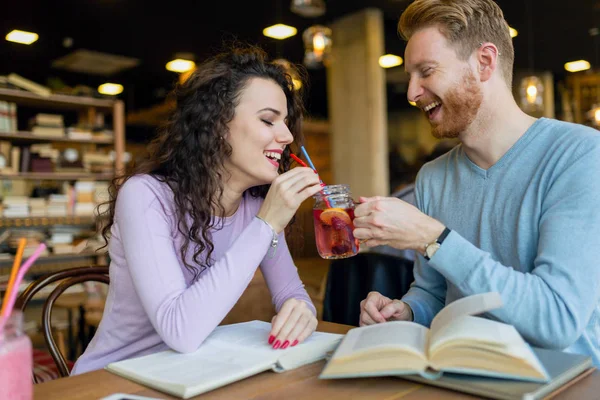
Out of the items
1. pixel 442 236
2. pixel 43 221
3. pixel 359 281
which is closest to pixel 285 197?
pixel 442 236

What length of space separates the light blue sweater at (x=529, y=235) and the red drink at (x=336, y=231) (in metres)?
0.22

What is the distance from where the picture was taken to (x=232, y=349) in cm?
114

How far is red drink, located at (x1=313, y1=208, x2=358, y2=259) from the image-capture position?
138 cm

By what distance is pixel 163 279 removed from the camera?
127 centimetres

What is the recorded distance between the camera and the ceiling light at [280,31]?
21.8ft

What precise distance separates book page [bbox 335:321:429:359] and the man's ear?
2.59 ft

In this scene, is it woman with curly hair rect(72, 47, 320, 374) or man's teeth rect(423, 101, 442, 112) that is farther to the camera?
man's teeth rect(423, 101, 442, 112)

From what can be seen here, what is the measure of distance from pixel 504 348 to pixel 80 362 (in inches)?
44.6

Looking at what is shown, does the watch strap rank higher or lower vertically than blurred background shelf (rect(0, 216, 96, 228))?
lower

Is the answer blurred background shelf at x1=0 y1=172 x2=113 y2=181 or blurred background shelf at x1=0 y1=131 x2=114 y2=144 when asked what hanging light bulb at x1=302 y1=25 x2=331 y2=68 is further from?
blurred background shelf at x1=0 y1=172 x2=113 y2=181

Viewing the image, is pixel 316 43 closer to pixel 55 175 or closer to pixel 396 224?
pixel 55 175

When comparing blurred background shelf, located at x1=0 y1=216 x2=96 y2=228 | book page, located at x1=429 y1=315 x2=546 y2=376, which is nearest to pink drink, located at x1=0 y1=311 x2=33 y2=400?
book page, located at x1=429 y1=315 x2=546 y2=376

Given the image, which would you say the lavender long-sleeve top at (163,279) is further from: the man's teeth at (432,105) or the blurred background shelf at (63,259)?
the blurred background shelf at (63,259)

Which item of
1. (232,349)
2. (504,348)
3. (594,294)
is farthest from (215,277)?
(594,294)
